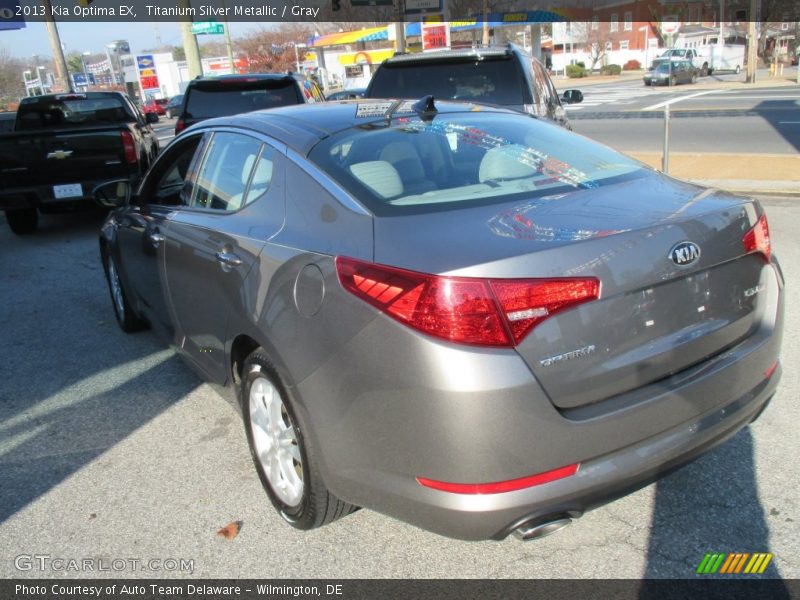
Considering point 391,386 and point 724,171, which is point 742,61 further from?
point 391,386

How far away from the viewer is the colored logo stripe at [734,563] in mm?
2508

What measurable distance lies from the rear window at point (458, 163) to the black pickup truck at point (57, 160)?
6.12m

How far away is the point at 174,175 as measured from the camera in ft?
A: 14.1

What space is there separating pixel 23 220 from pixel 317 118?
817cm

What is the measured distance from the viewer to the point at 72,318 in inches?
236

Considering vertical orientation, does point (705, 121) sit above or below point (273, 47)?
below

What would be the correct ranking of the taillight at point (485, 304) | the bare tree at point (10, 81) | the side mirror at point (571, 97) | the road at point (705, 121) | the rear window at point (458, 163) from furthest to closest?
the bare tree at point (10, 81) → the road at point (705, 121) → the side mirror at point (571, 97) → the rear window at point (458, 163) → the taillight at point (485, 304)

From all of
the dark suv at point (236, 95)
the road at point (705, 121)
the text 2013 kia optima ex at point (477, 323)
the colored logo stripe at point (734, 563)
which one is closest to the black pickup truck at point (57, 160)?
the dark suv at point (236, 95)

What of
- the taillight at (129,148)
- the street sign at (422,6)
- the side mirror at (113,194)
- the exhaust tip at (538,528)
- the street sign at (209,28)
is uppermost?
the street sign at (209,28)

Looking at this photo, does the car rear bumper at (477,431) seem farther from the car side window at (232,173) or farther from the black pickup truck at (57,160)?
the black pickup truck at (57,160)

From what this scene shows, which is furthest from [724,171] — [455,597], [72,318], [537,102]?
[455,597]

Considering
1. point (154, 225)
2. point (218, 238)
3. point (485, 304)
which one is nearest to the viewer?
point (485, 304)

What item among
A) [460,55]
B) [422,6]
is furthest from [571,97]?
[422,6]

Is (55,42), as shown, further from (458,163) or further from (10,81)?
(10,81)
